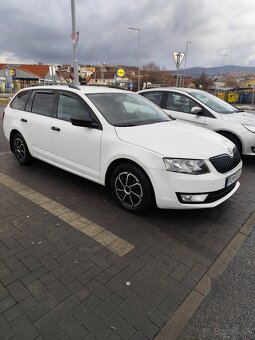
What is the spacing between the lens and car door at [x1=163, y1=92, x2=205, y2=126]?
655 centimetres

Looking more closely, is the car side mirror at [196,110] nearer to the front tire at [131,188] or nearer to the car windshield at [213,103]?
the car windshield at [213,103]

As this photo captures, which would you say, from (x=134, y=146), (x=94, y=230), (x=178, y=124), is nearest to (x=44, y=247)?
(x=94, y=230)

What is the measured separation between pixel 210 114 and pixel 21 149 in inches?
167

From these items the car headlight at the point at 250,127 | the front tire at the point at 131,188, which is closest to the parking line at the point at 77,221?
the front tire at the point at 131,188

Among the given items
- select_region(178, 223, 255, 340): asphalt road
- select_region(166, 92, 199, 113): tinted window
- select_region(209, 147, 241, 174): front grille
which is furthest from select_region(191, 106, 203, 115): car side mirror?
select_region(178, 223, 255, 340): asphalt road

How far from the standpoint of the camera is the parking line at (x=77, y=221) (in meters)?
3.10

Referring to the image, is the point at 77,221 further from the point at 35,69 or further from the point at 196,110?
the point at 35,69

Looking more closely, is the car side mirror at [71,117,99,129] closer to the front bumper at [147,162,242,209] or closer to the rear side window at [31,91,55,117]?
the rear side window at [31,91,55,117]

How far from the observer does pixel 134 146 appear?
3.55 meters

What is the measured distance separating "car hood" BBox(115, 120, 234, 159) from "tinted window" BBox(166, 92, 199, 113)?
2672 mm

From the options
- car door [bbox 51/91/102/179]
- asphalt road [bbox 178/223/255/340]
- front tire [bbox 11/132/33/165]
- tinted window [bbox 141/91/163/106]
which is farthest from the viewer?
tinted window [bbox 141/91/163/106]

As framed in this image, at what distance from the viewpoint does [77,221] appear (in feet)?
11.8

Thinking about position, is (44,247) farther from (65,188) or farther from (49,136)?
(49,136)

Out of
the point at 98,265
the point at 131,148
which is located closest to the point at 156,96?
the point at 131,148
